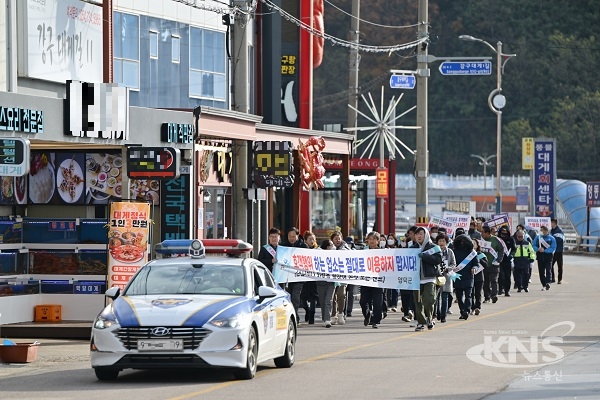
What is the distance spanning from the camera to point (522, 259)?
37.6 m

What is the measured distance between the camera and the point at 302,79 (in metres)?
45.0

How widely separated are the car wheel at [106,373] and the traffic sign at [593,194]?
53.5m

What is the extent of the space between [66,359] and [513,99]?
101 m

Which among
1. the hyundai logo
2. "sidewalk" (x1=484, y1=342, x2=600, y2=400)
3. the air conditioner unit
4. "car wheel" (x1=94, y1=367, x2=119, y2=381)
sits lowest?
"sidewalk" (x1=484, y1=342, x2=600, y2=400)

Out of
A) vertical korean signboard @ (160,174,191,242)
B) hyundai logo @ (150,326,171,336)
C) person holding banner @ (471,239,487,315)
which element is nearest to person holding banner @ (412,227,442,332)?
person holding banner @ (471,239,487,315)

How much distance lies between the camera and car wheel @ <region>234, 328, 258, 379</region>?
16031 mm

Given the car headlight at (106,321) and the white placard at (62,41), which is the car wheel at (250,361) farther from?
the white placard at (62,41)

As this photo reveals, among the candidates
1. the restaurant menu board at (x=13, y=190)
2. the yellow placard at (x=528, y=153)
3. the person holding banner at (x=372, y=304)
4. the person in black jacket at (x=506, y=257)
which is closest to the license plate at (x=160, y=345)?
the restaurant menu board at (x=13, y=190)

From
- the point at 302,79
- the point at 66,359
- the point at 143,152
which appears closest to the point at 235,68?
the point at 143,152

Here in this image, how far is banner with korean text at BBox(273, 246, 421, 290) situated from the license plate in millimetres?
10165

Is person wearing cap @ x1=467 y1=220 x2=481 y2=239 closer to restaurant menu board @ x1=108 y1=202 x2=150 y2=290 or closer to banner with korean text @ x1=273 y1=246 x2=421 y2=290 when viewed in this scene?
banner with korean text @ x1=273 y1=246 x2=421 y2=290

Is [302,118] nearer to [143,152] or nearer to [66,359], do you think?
[143,152]

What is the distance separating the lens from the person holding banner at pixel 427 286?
24.9m

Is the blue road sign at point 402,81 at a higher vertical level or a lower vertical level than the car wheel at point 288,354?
higher
